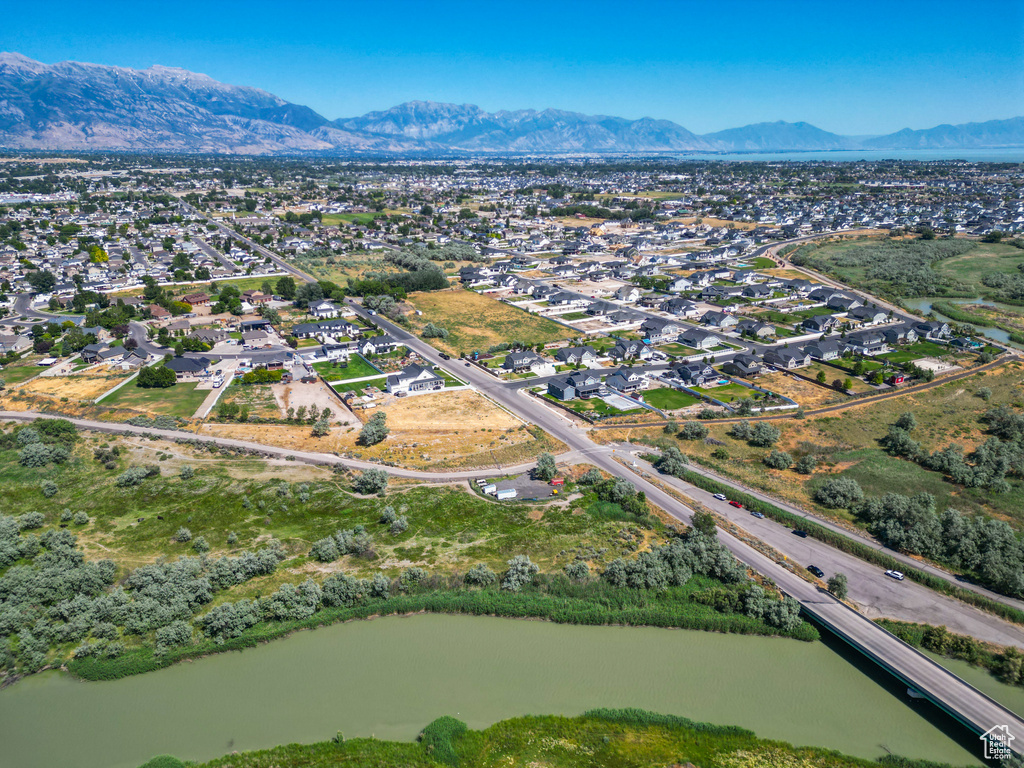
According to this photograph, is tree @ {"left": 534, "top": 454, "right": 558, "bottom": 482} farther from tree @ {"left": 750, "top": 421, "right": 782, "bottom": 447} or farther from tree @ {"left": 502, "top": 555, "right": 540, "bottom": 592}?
tree @ {"left": 750, "top": 421, "right": 782, "bottom": 447}

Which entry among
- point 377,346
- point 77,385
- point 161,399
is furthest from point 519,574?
point 77,385

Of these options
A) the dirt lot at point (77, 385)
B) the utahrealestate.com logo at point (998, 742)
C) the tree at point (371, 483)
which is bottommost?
the utahrealestate.com logo at point (998, 742)

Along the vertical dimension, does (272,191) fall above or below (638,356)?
above

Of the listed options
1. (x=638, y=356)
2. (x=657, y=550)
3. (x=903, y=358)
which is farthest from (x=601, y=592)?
(x=903, y=358)

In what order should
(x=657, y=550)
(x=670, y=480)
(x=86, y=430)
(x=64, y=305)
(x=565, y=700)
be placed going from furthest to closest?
(x=64, y=305)
(x=86, y=430)
(x=670, y=480)
(x=657, y=550)
(x=565, y=700)

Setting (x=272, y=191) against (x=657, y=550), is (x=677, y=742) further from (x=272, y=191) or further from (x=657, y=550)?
(x=272, y=191)

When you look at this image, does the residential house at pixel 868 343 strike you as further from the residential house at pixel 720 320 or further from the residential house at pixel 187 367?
the residential house at pixel 187 367

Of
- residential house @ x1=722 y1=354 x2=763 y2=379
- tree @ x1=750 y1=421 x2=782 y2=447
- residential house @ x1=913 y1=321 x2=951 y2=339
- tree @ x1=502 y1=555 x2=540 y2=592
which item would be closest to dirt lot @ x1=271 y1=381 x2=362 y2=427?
tree @ x1=502 y1=555 x2=540 y2=592

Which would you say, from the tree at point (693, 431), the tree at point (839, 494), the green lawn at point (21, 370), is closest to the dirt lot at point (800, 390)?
the tree at point (693, 431)
